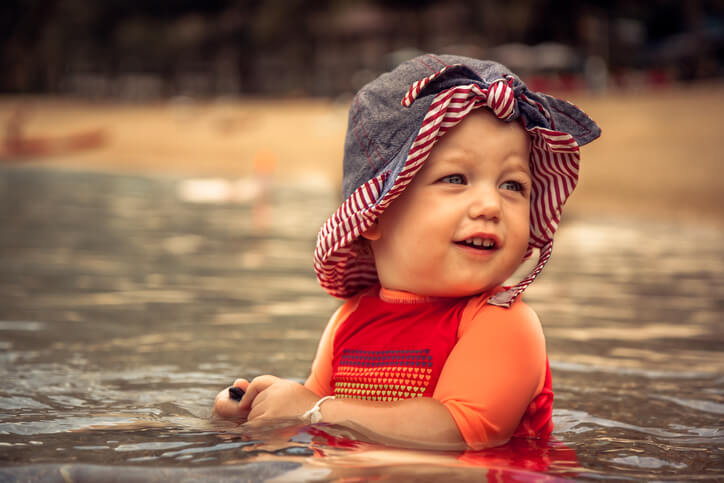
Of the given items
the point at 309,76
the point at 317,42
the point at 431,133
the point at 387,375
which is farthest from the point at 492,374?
the point at 317,42

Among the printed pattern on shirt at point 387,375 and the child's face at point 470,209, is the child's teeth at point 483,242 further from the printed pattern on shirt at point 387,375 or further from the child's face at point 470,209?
the printed pattern on shirt at point 387,375

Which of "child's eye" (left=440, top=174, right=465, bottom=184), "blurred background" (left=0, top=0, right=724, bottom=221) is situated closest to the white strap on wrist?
"child's eye" (left=440, top=174, right=465, bottom=184)

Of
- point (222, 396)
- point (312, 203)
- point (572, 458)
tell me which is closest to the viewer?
point (572, 458)

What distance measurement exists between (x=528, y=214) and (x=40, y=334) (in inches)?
112

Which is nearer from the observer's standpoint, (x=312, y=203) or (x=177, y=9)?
(x=312, y=203)

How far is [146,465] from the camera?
2.31m

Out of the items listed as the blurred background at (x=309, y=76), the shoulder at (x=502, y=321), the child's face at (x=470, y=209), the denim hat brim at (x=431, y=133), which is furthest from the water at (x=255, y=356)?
the blurred background at (x=309, y=76)

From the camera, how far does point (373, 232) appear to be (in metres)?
2.77

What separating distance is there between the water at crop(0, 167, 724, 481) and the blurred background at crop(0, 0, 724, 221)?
797cm

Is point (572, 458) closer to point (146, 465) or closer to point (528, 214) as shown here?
point (528, 214)

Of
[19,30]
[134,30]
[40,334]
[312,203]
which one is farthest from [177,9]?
[40,334]

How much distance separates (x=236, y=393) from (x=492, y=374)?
2.61ft

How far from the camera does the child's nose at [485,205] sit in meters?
2.50

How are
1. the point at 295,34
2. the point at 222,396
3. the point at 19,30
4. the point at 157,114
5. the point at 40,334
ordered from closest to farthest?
the point at 222,396 → the point at 40,334 → the point at 157,114 → the point at 295,34 → the point at 19,30
